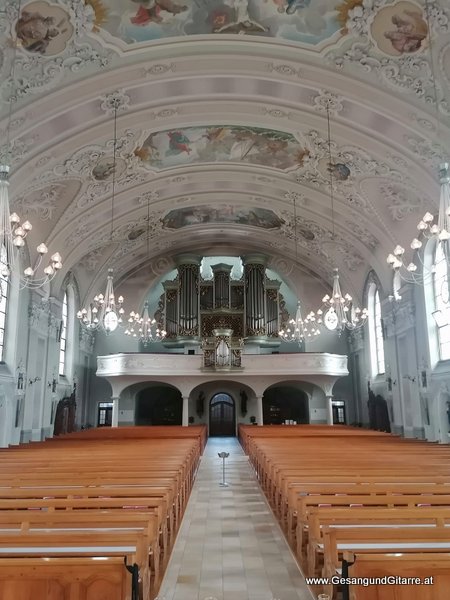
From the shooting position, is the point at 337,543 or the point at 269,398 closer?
the point at 337,543

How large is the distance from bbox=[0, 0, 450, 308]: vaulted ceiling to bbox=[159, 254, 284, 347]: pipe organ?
20.5 ft

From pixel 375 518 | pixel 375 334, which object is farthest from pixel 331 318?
pixel 375 334

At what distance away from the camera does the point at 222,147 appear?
53.6 ft

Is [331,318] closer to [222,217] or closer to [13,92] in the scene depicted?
[13,92]

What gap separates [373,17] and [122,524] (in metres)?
10.4

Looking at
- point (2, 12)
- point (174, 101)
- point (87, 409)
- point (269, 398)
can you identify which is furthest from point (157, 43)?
point (269, 398)

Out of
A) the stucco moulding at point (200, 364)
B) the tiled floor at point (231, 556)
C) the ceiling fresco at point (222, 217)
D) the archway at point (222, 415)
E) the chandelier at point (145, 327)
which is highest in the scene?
the ceiling fresco at point (222, 217)

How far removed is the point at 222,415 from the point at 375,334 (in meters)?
10.6

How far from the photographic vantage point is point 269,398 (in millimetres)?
28641

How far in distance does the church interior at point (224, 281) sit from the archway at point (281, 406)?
0.84 meters

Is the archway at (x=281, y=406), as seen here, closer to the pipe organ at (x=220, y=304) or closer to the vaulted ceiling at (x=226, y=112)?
the pipe organ at (x=220, y=304)

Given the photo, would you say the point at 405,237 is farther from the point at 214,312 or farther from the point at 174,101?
the point at 214,312

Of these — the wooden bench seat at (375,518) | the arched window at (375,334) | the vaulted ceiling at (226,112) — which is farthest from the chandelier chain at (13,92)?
the arched window at (375,334)

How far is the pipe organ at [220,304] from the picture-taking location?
2620 centimetres
